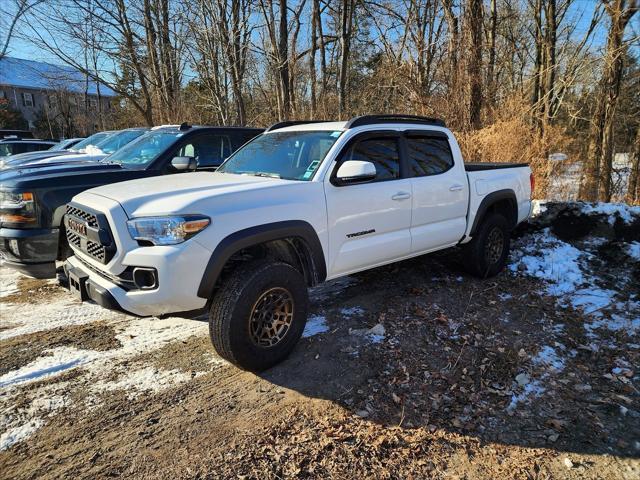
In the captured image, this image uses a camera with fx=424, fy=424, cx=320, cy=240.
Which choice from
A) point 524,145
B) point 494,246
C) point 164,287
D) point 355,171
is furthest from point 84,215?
point 524,145

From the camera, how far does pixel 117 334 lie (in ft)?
13.1

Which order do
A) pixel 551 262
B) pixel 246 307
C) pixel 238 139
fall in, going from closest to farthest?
pixel 246 307, pixel 551 262, pixel 238 139

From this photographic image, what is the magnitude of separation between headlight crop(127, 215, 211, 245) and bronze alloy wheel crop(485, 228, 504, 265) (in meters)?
3.86

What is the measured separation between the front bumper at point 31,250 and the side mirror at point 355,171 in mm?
2965

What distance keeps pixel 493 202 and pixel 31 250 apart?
522 cm

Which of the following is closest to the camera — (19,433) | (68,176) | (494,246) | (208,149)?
(19,433)

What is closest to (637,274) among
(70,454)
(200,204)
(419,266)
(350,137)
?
(419,266)

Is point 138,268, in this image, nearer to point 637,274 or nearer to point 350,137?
point 350,137

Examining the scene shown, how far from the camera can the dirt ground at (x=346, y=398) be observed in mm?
2523

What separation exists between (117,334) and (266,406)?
1.85 meters

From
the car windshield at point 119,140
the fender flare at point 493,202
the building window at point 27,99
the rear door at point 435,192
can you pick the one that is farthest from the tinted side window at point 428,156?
the building window at point 27,99

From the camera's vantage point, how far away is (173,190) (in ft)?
10.8

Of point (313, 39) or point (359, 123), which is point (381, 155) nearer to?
point (359, 123)

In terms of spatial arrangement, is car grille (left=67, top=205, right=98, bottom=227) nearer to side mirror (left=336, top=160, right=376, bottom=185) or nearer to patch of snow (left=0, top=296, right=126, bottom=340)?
patch of snow (left=0, top=296, right=126, bottom=340)
